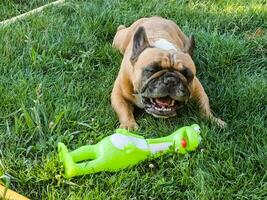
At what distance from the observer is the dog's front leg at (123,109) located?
3438 mm

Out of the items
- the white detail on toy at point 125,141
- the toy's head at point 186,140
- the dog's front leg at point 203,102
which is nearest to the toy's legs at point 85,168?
the white detail on toy at point 125,141

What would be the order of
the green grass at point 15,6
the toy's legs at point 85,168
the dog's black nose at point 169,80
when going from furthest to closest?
the green grass at point 15,6 → the dog's black nose at point 169,80 → the toy's legs at point 85,168

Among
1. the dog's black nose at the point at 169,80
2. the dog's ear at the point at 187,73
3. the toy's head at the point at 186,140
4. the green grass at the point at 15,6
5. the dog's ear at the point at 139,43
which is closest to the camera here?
the toy's head at the point at 186,140

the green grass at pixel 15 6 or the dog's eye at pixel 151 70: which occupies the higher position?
the dog's eye at pixel 151 70

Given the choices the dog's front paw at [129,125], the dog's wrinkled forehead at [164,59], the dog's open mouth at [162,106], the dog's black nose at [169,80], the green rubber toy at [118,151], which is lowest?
the dog's front paw at [129,125]

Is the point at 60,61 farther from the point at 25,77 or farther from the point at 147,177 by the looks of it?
the point at 147,177

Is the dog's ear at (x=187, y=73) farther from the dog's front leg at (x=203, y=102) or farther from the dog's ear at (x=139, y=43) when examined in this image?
the dog's ear at (x=139, y=43)

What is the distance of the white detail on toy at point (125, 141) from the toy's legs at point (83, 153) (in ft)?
0.40

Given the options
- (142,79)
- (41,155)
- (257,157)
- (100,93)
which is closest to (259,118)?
(257,157)

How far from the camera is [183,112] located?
362cm

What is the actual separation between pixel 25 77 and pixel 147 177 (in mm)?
1230

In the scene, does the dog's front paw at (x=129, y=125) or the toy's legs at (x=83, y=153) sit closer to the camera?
the toy's legs at (x=83, y=153)

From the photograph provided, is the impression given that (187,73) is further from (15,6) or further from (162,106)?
(15,6)

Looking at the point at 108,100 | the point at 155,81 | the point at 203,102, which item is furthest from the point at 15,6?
the point at 203,102
